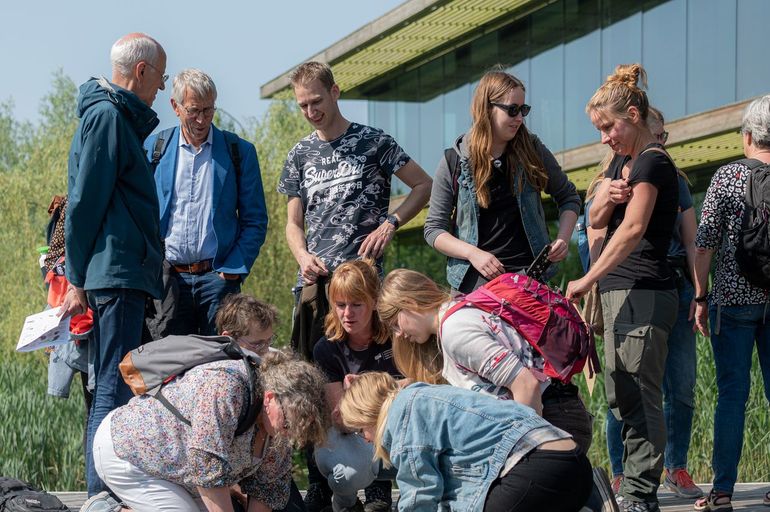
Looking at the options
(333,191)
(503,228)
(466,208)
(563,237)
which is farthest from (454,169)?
(333,191)

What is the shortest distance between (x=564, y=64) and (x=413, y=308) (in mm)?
15061

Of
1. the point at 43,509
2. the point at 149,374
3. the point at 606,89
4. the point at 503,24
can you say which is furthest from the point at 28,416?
the point at 503,24

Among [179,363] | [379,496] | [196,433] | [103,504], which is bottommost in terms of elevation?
[379,496]

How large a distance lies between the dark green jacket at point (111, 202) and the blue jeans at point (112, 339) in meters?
0.07

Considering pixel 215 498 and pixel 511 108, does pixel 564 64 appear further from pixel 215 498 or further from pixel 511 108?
pixel 215 498

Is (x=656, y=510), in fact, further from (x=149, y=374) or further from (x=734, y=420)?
(x=149, y=374)

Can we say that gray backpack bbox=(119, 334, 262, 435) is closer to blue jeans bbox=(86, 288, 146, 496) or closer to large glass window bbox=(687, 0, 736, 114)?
blue jeans bbox=(86, 288, 146, 496)

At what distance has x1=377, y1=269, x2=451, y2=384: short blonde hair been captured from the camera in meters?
4.67

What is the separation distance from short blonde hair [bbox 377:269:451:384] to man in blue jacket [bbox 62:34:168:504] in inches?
45.0

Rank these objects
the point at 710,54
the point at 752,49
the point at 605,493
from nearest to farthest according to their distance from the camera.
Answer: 1. the point at 605,493
2. the point at 752,49
3. the point at 710,54

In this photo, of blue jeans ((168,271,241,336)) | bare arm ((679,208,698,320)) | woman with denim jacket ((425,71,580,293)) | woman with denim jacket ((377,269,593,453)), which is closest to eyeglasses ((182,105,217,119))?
blue jeans ((168,271,241,336))

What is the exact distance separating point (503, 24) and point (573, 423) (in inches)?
708

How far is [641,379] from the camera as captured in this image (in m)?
4.98

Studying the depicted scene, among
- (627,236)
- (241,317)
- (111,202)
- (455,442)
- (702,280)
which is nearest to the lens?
(455,442)
